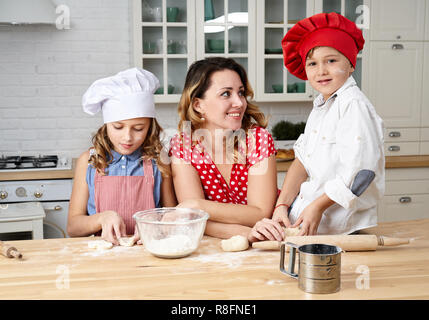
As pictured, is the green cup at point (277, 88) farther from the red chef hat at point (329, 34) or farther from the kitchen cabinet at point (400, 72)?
the red chef hat at point (329, 34)

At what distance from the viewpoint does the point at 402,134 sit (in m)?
3.67

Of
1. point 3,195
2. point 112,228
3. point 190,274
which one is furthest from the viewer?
point 3,195

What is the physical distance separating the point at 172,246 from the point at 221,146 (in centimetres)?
68

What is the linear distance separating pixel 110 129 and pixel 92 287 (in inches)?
32.2

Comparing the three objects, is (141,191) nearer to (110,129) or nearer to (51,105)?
(110,129)

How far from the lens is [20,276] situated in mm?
1190

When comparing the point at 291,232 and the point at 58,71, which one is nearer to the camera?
the point at 291,232

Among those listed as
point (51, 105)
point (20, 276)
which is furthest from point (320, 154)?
point (51, 105)

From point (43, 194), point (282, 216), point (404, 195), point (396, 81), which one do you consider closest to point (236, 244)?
point (282, 216)

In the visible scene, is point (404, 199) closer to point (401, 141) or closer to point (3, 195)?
point (401, 141)

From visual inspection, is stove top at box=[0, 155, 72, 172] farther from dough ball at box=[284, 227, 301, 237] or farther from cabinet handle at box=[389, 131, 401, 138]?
cabinet handle at box=[389, 131, 401, 138]

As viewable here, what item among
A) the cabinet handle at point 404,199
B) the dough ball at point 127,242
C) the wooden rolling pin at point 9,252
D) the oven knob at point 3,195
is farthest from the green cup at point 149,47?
the wooden rolling pin at point 9,252

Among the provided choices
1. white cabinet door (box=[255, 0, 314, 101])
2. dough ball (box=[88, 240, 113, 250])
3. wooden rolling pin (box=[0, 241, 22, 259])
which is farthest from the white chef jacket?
white cabinet door (box=[255, 0, 314, 101])
